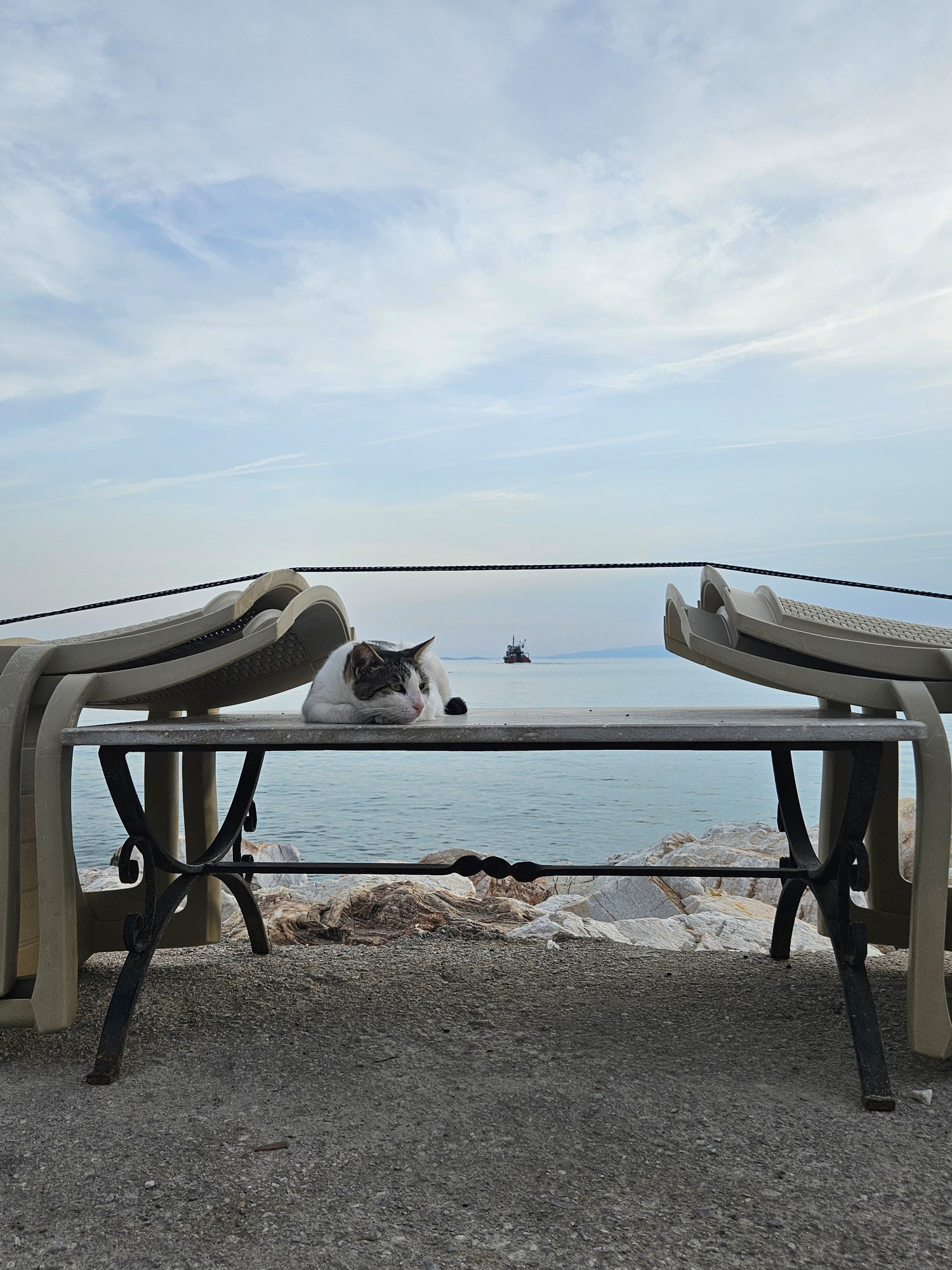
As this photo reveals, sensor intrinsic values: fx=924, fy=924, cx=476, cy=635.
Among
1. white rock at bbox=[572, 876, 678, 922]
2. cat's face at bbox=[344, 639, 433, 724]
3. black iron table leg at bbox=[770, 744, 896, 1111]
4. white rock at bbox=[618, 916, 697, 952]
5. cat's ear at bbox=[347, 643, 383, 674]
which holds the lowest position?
white rock at bbox=[572, 876, 678, 922]

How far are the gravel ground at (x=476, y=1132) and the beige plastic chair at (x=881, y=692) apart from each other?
232mm

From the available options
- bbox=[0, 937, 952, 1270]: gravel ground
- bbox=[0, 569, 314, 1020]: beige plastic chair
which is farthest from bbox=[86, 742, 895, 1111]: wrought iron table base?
bbox=[0, 569, 314, 1020]: beige plastic chair

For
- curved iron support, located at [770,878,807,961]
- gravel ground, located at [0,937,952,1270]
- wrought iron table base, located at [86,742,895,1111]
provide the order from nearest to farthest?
gravel ground, located at [0,937,952,1270] < wrought iron table base, located at [86,742,895,1111] < curved iron support, located at [770,878,807,961]

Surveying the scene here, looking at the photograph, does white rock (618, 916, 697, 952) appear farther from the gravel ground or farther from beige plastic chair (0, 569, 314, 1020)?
beige plastic chair (0, 569, 314, 1020)

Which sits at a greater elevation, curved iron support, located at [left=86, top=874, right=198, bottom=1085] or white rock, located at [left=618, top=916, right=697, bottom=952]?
curved iron support, located at [left=86, top=874, right=198, bottom=1085]

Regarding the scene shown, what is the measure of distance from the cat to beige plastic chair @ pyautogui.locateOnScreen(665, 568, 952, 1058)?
71 centimetres

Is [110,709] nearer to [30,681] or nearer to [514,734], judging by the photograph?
[30,681]

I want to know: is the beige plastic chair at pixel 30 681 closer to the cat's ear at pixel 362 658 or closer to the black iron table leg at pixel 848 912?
the cat's ear at pixel 362 658

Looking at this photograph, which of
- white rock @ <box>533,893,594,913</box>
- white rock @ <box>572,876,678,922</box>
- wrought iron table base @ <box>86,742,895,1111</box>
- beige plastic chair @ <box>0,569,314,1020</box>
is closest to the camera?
wrought iron table base @ <box>86,742,895,1111</box>

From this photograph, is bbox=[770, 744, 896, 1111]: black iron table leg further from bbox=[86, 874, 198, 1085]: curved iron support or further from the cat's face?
bbox=[86, 874, 198, 1085]: curved iron support

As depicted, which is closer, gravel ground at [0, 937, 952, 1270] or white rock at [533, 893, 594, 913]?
gravel ground at [0, 937, 952, 1270]

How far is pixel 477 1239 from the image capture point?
148 cm

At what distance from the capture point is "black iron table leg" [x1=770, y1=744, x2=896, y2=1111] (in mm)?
1971

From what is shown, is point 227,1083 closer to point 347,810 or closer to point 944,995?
point 944,995
